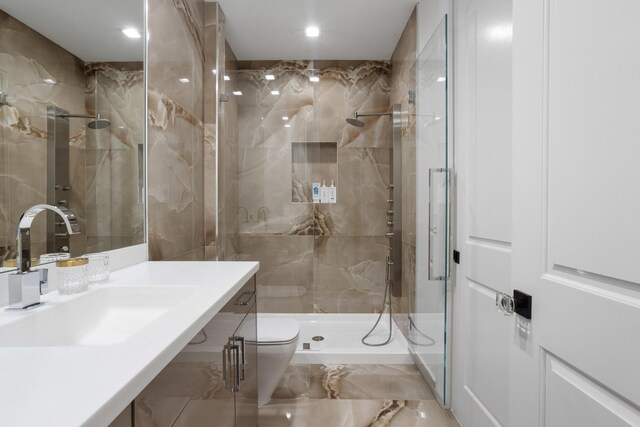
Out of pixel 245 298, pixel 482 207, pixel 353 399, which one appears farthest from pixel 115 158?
pixel 353 399

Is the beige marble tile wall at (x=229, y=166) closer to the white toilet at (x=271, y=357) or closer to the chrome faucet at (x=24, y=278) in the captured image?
the white toilet at (x=271, y=357)

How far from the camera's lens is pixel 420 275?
2170 millimetres

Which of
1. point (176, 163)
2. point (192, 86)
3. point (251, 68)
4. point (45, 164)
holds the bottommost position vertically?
point (45, 164)

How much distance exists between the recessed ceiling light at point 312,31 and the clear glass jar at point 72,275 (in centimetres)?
232

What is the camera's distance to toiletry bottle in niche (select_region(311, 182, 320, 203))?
290 centimetres

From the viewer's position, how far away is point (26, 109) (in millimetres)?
918

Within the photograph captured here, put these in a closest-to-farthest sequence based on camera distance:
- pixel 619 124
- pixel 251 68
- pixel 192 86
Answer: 1. pixel 619 124
2. pixel 192 86
3. pixel 251 68

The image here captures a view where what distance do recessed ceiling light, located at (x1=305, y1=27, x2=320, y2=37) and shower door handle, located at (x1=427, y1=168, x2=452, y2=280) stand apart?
1.55 meters

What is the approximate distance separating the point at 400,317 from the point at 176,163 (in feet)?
6.65

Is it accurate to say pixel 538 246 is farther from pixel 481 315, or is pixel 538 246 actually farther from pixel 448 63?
pixel 448 63

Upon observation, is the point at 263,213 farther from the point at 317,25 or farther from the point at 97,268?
the point at 97,268

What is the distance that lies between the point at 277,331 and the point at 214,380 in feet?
3.83

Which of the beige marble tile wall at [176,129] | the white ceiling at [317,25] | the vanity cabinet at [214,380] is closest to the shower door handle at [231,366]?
the vanity cabinet at [214,380]

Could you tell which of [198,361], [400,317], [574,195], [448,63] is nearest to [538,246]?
[574,195]
